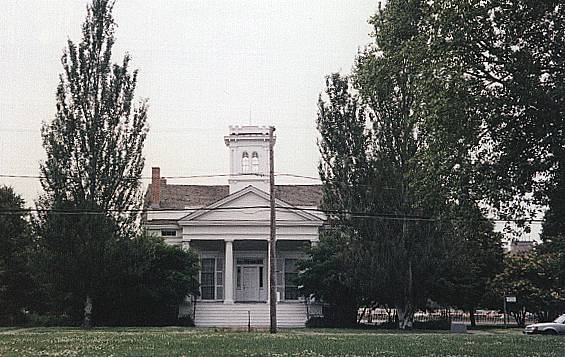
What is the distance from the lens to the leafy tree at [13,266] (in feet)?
148

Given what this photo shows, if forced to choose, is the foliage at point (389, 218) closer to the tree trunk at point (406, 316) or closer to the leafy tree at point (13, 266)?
the tree trunk at point (406, 316)

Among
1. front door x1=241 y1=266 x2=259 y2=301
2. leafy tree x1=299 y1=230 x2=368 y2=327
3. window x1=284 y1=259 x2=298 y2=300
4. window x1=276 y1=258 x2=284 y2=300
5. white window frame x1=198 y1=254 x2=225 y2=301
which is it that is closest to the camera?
leafy tree x1=299 y1=230 x2=368 y2=327

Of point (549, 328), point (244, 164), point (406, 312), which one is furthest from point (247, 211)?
point (549, 328)

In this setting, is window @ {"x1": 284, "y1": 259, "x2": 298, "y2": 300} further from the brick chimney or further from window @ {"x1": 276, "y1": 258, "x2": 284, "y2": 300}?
the brick chimney

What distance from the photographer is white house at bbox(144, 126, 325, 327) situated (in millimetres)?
48875

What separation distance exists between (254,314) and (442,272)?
42.3 feet

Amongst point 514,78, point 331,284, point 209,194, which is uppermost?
point 209,194

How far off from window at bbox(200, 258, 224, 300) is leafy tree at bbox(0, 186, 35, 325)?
36.4ft

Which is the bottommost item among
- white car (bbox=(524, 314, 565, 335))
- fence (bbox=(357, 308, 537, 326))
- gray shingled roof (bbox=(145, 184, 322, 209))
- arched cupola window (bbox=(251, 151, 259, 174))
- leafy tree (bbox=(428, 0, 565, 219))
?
white car (bbox=(524, 314, 565, 335))

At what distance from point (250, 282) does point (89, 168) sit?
66.2 feet

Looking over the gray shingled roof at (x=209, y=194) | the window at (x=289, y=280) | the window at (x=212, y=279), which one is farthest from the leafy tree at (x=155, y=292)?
the gray shingled roof at (x=209, y=194)

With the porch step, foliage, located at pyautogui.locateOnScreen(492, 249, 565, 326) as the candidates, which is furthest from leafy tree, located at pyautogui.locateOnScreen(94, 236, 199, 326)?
foliage, located at pyautogui.locateOnScreen(492, 249, 565, 326)

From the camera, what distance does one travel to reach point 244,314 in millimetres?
48625

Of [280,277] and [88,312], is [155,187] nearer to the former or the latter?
[280,277]
